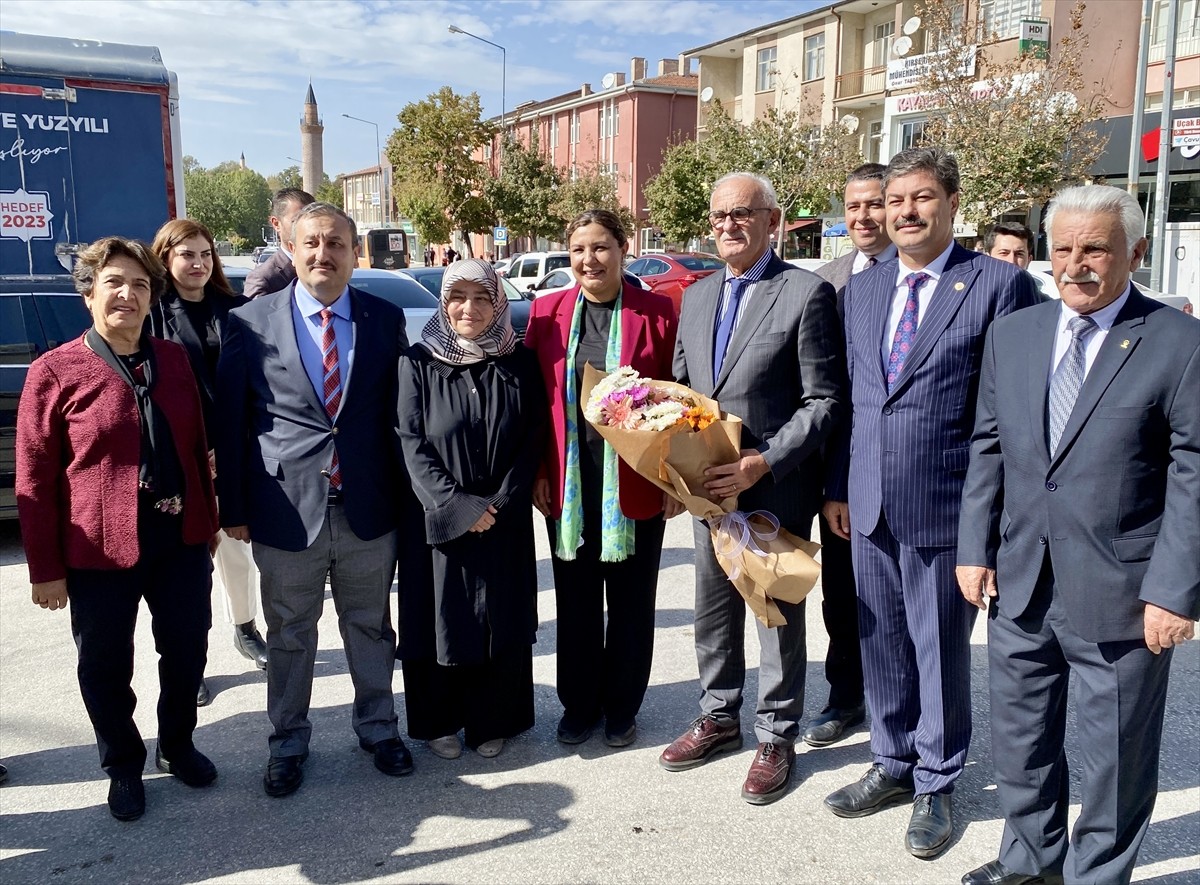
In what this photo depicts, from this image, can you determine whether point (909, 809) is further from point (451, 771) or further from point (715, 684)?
point (451, 771)

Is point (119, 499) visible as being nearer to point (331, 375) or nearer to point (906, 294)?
point (331, 375)

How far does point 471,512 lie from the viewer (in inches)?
131

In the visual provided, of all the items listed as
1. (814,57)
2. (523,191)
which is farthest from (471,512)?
(523,191)

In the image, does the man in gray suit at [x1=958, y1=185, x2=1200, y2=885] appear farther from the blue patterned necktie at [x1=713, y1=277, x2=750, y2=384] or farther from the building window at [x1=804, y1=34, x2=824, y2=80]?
the building window at [x1=804, y1=34, x2=824, y2=80]

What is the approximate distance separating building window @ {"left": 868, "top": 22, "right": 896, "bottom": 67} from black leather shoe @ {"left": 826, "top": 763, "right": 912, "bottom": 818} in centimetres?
3206

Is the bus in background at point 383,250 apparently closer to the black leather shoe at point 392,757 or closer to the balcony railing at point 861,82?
the balcony railing at point 861,82

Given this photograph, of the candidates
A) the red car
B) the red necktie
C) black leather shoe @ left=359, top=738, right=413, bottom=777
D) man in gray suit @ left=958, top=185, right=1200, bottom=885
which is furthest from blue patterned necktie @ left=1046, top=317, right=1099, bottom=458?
the red car

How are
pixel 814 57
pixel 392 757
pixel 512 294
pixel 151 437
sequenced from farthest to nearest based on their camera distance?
1. pixel 814 57
2. pixel 512 294
3. pixel 392 757
4. pixel 151 437

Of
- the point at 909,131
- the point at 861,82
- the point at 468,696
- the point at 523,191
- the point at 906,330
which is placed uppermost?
the point at 861,82

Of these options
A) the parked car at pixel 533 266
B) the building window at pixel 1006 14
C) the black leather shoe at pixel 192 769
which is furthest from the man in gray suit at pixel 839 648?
the building window at pixel 1006 14

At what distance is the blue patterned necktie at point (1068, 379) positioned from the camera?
252 cm

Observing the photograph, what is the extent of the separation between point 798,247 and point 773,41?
948 cm

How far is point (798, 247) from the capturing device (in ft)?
104

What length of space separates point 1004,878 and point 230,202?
105m
